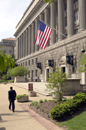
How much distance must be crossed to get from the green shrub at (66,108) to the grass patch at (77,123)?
2.06ft

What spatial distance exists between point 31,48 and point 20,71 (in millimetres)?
13509

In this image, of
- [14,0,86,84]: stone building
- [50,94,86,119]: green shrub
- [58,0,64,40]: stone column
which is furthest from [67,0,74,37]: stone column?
[50,94,86,119]: green shrub

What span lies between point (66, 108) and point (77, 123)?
1666 millimetres

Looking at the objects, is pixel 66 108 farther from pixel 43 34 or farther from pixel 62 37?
pixel 62 37

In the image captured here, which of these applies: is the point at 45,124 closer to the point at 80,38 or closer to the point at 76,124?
the point at 76,124

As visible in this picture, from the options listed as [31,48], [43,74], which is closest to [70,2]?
[43,74]

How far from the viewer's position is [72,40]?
3097cm

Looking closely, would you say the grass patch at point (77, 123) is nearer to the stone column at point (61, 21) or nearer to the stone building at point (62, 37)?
the stone building at point (62, 37)

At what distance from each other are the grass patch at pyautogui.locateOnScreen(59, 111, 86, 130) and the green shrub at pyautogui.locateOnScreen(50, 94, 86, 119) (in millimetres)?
629

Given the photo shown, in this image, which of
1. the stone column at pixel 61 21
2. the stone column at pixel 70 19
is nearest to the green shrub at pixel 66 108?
the stone column at pixel 70 19

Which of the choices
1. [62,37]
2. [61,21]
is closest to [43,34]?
[62,37]

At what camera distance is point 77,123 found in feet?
28.5

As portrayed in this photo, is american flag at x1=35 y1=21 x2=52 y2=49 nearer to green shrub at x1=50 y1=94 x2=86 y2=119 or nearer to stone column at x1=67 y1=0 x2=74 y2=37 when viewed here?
stone column at x1=67 y1=0 x2=74 y2=37

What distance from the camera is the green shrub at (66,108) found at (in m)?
9.64
